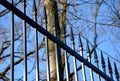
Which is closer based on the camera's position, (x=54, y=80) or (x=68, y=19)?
(x=54, y=80)

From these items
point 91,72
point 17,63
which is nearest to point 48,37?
point 91,72

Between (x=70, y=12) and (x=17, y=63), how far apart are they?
2.78 meters

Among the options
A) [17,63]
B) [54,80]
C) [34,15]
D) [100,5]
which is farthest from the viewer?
[17,63]

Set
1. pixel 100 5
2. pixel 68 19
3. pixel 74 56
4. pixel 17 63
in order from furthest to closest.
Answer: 1. pixel 17 63
2. pixel 100 5
3. pixel 68 19
4. pixel 74 56

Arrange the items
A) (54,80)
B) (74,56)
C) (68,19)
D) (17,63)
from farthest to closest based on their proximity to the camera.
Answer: (17,63) → (68,19) → (54,80) → (74,56)

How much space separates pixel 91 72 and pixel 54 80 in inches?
84.1

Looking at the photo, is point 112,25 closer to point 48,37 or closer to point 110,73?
point 110,73

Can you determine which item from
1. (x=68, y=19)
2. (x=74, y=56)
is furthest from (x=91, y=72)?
(x=68, y=19)

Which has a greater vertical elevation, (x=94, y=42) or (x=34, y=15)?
(x=94, y=42)

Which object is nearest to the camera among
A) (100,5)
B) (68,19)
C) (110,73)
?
(110,73)

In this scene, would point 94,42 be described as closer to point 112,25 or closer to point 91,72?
point 112,25

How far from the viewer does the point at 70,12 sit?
7.72 metres

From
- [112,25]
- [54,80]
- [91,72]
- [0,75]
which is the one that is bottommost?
[91,72]

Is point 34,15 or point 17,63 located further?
point 17,63
